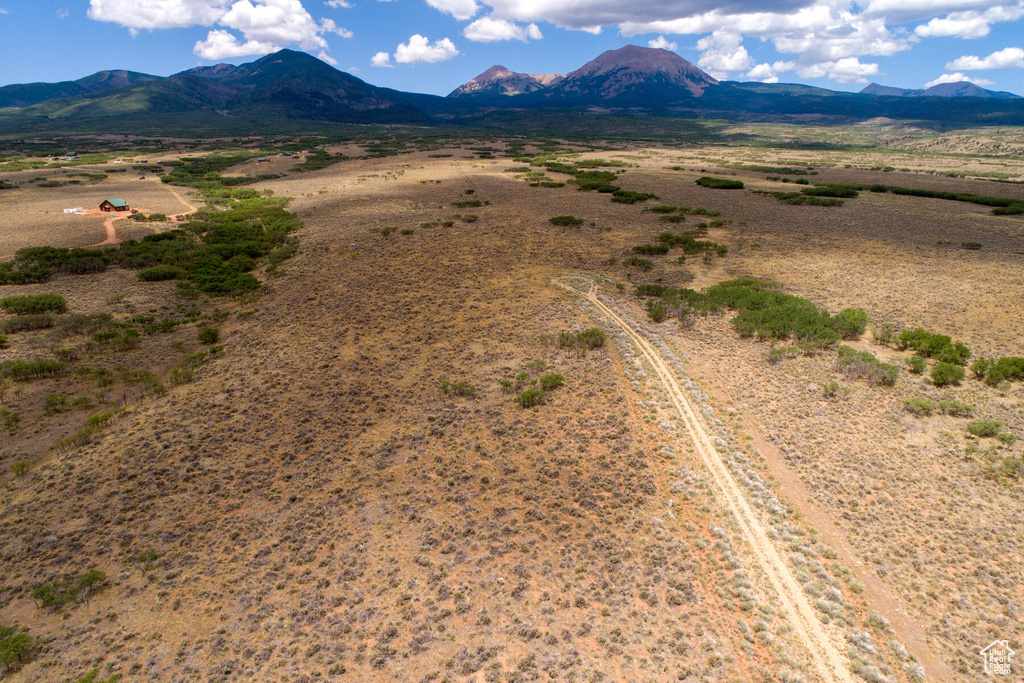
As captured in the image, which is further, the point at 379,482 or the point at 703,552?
the point at 379,482

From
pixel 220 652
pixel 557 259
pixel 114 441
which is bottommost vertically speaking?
pixel 220 652

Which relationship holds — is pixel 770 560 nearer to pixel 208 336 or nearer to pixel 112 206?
pixel 208 336

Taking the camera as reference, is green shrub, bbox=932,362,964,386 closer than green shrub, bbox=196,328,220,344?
Yes

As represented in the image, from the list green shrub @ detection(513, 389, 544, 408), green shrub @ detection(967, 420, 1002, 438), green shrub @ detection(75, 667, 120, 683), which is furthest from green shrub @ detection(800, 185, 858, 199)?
green shrub @ detection(75, 667, 120, 683)

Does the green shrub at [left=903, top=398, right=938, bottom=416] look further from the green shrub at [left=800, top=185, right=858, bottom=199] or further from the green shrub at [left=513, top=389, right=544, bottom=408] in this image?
the green shrub at [left=800, top=185, right=858, bottom=199]

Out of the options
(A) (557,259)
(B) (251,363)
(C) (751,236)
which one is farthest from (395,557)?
(C) (751,236)

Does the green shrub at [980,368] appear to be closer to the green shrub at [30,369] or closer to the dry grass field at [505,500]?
the dry grass field at [505,500]

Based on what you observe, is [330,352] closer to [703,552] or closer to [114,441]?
[114,441]
